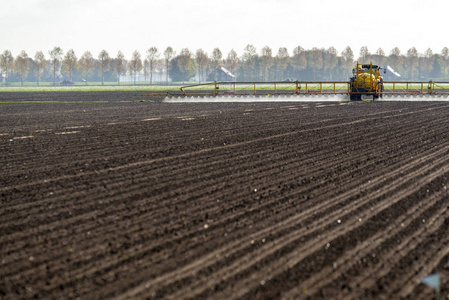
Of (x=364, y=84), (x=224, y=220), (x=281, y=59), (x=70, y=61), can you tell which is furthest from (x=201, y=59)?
(x=224, y=220)

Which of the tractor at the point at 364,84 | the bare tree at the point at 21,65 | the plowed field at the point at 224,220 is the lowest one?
the plowed field at the point at 224,220

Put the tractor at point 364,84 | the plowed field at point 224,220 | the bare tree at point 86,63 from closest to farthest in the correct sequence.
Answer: the plowed field at point 224,220
the tractor at point 364,84
the bare tree at point 86,63

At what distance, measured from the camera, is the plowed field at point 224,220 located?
196 inches

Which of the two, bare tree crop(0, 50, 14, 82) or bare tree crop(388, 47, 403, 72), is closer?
bare tree crop(0, 50, 14, 82)

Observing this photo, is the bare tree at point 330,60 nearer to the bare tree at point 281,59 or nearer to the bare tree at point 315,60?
the bare tree at point 315,60

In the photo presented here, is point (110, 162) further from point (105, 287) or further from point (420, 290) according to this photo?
point (420, 290)

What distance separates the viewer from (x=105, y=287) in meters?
4.86

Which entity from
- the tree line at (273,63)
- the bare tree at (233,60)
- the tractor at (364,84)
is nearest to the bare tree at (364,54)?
the tree line at (273,63)

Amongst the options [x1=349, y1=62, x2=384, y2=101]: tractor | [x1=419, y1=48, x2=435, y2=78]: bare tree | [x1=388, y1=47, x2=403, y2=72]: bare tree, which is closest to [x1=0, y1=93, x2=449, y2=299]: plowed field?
[x1=349, y1=62, x2=384, y2=101]: tractor

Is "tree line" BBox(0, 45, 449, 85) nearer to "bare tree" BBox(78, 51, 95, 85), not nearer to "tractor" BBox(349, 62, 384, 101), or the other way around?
"bare tree" BBox(78, 51, 95, 85)

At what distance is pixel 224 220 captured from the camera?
22.6 ft

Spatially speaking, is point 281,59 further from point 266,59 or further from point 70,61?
point 70,61

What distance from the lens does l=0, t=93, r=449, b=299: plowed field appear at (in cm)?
498

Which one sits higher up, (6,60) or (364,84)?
(6,60)
